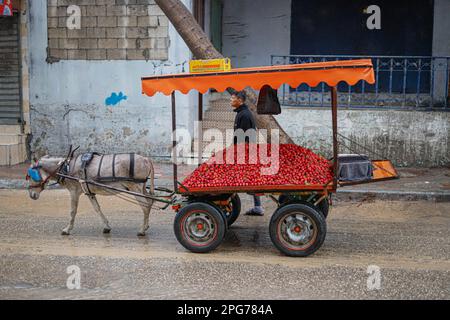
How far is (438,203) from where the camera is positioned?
10.6 m

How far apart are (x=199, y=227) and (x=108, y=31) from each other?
773 cm

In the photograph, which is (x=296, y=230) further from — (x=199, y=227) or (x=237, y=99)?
(x=237, y=99)

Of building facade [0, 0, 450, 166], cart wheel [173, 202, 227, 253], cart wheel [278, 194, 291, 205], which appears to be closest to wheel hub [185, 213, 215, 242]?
cart wheel [173, 202, 227, 253]

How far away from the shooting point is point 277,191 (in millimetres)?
7285

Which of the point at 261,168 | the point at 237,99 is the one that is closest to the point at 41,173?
the point at 237,99

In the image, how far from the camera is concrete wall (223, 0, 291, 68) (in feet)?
52.6

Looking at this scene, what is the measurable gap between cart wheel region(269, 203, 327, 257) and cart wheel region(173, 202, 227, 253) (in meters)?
0.65

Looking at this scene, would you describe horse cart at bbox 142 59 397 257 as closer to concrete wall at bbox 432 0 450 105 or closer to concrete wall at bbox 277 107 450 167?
concrete wall at bbox 277 107 450 167

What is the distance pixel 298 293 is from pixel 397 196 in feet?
17.8

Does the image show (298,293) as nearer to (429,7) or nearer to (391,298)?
(391,298)

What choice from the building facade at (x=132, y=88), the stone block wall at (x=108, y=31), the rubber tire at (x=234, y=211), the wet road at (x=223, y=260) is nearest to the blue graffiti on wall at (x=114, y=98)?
the building facade at (x=132, y=88)

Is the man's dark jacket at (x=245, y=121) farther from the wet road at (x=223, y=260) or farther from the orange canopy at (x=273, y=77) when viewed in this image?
the wet road at (x=223, y=260)

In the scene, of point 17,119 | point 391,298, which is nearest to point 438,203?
point 391,298

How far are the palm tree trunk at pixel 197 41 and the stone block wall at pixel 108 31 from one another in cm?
275
